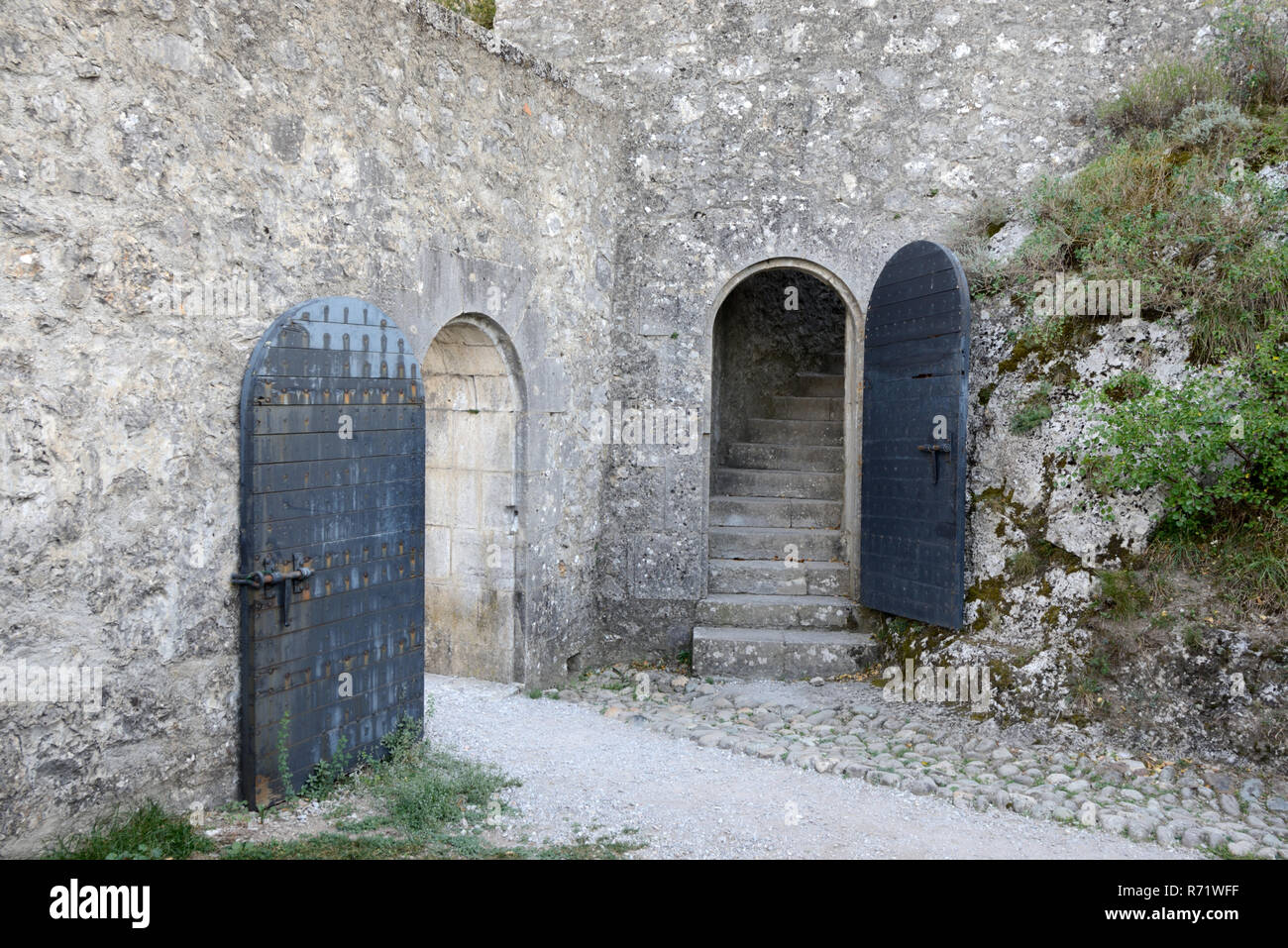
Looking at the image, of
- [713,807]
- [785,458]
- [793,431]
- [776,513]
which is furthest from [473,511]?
[793,431]

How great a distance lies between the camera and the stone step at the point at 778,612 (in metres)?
7.11

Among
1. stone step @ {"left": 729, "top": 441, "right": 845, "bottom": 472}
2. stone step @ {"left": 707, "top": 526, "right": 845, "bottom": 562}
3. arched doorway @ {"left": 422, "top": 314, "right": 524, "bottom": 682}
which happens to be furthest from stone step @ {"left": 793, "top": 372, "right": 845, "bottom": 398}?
arched doorway @ {"left": 422, "top": 314, "right": 524, "bottom": 682}

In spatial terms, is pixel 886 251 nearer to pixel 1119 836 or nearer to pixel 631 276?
pixel 631 276

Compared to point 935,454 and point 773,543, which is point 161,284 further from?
point 773,543

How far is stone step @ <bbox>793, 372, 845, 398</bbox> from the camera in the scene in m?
10.6

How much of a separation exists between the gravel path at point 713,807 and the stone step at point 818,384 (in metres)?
5.75

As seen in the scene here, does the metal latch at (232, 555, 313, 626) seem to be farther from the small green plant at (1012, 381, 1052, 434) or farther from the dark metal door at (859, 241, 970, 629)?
the small green plant at (1012, 381, 1052, 434)

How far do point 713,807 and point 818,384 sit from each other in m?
6.90

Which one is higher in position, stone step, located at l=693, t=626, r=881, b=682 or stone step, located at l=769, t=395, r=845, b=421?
stone step, located at l=769, t=395, r=845, b=421

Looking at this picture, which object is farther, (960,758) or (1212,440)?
(960,758)

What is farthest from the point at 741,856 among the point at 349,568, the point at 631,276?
the point at 631,276

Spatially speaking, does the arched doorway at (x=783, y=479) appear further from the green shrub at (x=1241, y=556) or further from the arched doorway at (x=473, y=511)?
the green shrub at (x=1241, y=556)

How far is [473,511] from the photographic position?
6.38m

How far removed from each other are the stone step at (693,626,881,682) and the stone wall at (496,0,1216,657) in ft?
1.37
